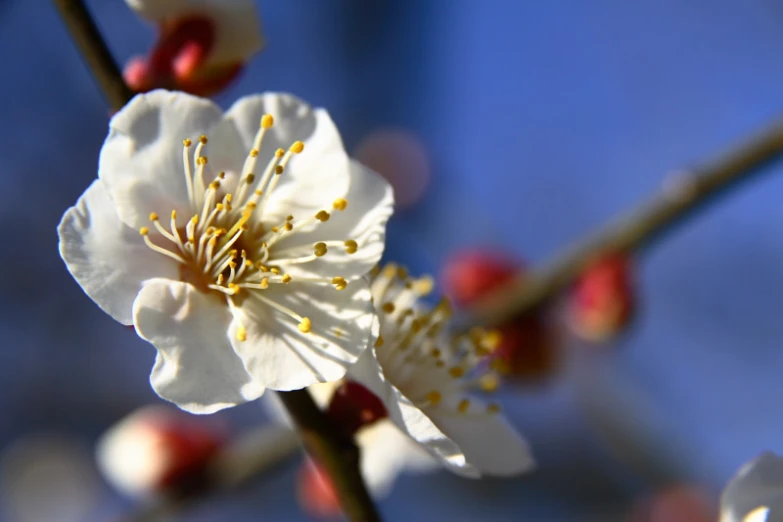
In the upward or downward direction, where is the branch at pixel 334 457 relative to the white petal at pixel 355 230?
downward

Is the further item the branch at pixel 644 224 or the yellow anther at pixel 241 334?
the branch at pixel 644 224

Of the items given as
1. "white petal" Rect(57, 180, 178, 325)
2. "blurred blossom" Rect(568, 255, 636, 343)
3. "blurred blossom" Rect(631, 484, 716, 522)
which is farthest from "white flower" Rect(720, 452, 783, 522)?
"blurred blossom" Rect(631, 484, 716, 522)

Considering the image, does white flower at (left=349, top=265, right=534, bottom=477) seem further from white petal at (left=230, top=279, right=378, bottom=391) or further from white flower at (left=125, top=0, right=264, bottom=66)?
white flower at (left=125, top=0, right=264, bottom=66)

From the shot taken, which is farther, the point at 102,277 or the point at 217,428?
the point at 217,428

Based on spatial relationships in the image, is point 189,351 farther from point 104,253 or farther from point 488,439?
point 488,439

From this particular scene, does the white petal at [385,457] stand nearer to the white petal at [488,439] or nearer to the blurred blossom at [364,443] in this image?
the blurred blossom at [364,443]

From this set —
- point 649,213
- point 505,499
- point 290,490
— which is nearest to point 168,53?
point 649,213

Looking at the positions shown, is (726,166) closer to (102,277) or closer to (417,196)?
(102,277)

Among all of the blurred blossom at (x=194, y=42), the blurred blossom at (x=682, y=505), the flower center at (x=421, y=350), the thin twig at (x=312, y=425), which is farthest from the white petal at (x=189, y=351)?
the blurred blossom at (x=682, y=505)
